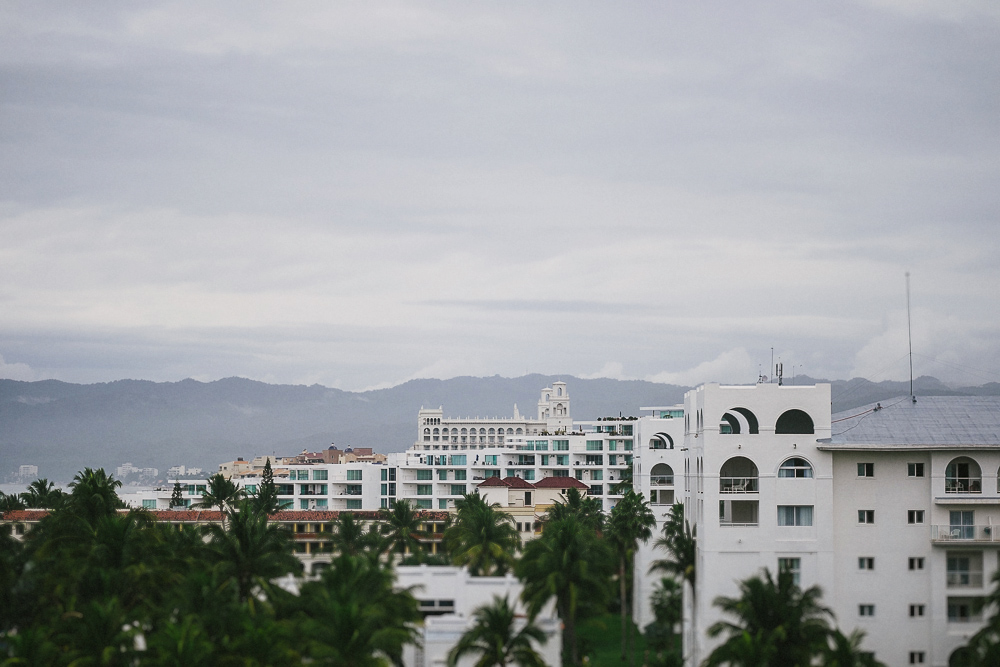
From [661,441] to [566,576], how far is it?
160 ft

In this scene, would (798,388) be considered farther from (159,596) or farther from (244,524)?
(159,596)

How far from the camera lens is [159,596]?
58.6 meters

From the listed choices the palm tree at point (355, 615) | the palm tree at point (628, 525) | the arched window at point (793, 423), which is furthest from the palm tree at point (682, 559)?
the palm tree at point (355, 615)

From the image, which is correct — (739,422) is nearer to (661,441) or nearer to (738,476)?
(738,476)

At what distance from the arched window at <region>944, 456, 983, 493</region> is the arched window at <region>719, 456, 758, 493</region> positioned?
10.6 m

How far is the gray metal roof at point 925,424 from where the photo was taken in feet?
224

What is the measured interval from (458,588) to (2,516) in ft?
208

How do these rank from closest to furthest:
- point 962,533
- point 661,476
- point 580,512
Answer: point 962,533
point 661,476
point 580,512

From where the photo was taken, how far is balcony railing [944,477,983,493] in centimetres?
6794

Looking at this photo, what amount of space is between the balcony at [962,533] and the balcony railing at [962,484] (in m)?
2.03

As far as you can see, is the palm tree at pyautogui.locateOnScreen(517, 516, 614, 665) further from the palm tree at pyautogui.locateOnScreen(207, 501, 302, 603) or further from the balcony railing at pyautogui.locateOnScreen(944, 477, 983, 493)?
the balcony railing at pyautogui.locateOnScreen(944, 477, 983, 493)

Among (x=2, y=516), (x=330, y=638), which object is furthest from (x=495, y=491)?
(x=330, y=638)

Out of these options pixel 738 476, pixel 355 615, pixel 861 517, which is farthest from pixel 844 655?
pixel 738 476

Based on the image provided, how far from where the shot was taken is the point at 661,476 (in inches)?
4094
